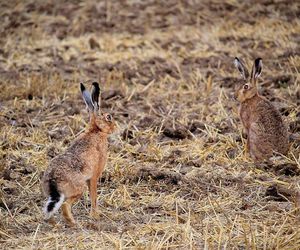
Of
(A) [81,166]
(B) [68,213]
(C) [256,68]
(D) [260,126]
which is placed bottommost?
(D) [260,126]

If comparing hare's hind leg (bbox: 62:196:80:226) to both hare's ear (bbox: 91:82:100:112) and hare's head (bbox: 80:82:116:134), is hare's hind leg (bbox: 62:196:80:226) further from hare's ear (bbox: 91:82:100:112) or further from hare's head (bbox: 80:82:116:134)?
hare's ear (bbox: 91:82:100:112)

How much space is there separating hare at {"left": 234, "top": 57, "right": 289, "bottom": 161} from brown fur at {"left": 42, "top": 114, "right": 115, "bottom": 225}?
1753 millimetres

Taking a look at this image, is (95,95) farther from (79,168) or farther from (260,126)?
(260,126)

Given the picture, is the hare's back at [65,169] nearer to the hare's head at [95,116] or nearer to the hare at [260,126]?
the hare's head at [95,116]

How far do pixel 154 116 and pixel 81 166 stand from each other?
331 cm

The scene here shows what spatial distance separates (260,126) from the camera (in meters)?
8.09

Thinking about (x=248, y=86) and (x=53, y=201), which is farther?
(x=248, y=86)

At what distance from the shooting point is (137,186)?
23.9 ft

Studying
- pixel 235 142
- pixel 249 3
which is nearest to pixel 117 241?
pixel 235 142

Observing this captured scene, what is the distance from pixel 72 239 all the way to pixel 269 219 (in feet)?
5.46

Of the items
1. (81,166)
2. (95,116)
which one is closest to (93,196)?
(81,166)

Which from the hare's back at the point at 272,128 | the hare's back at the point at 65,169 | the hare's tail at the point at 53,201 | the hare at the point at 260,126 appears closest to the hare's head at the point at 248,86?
the hare at the point at 260,126

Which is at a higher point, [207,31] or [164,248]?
[164,248]

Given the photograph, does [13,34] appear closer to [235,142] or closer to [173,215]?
[235,142]
